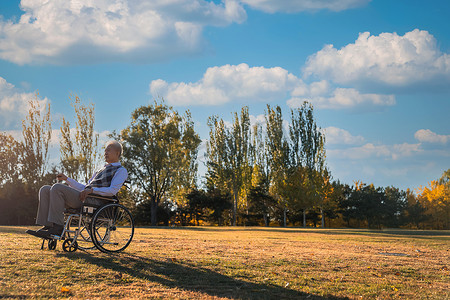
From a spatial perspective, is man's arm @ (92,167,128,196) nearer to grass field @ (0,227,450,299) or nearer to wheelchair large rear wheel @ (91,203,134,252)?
wheelchair large rear wheel @ (91,203,134,252)

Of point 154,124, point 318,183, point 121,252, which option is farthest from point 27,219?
point 121,252

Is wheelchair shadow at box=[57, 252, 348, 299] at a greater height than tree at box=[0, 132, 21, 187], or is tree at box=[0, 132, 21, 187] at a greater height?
tree at box=[0, 132, 21, 187]

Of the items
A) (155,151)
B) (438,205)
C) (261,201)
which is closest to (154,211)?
(155,151)

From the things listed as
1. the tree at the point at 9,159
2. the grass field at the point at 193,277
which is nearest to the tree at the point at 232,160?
the tree at the point at 9,159

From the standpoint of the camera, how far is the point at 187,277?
5094mm

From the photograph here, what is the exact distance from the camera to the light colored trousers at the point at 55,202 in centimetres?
554

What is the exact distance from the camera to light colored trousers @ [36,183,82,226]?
5543mm

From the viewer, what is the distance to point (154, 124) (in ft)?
126

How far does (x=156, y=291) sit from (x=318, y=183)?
3761cm

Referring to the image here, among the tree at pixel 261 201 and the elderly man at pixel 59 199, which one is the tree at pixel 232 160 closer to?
the tree at pixel 261 201

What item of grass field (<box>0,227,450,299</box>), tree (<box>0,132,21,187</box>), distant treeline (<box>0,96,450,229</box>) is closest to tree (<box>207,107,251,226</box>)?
distant treeline (<box>0,96,450,229</box>)

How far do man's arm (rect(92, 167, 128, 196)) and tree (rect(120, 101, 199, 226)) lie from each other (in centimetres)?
3033

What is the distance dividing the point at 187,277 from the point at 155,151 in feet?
105

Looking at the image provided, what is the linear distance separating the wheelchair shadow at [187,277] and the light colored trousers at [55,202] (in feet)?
1.65
